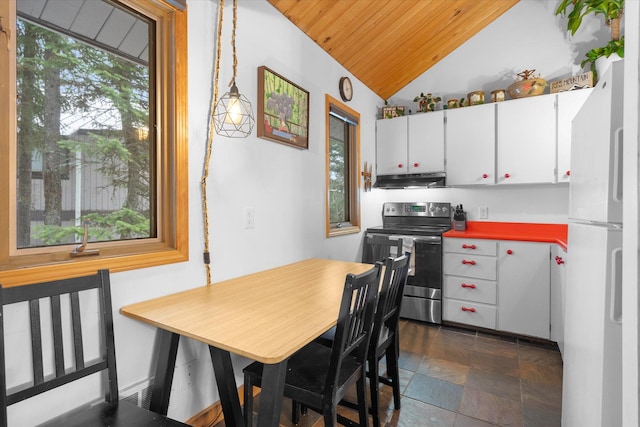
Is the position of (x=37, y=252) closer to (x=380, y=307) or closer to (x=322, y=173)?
(x=380, y=307)

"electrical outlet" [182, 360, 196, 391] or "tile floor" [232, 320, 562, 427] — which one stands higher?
"electrical outlet" [182, 360, 196, 391]

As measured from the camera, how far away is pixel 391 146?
3721 mm

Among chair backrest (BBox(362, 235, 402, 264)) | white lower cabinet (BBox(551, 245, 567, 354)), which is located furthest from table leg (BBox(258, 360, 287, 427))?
white lower cabinet (BBox(551, 245, 567, 354))

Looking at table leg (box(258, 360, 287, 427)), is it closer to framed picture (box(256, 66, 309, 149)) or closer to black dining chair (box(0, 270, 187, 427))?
black dining chair (box(0, 270, 187, 427))

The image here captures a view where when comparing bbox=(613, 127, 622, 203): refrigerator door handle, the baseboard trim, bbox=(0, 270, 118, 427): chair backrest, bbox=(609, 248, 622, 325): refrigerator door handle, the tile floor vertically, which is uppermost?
bbox=(613, 127, 622, 203): refrigerator door handle

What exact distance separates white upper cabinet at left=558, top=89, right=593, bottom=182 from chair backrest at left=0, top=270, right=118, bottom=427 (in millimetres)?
3503

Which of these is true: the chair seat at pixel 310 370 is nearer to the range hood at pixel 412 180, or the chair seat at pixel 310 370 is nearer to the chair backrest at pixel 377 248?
the chair backrest at pixel 377 248

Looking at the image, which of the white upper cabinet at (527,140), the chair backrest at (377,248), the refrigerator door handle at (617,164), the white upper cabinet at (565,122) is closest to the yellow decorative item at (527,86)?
the white upper cabinet at (527,140)

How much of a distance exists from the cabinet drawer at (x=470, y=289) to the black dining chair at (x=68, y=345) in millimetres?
2680

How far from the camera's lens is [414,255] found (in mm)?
3229

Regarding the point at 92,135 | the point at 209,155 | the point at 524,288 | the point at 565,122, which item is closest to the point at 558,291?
the point at 524,288

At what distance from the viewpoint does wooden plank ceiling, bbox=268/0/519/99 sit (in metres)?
2.52

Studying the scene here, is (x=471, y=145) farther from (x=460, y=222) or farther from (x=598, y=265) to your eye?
(x=598, y=265)

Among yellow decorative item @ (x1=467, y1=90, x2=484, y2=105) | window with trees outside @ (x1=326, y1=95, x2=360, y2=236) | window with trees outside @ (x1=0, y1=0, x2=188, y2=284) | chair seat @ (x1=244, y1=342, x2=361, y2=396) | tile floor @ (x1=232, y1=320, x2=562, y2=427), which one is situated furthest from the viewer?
yellow decorative item @ (x1=467, y1=90, x2=484, y2=105)
